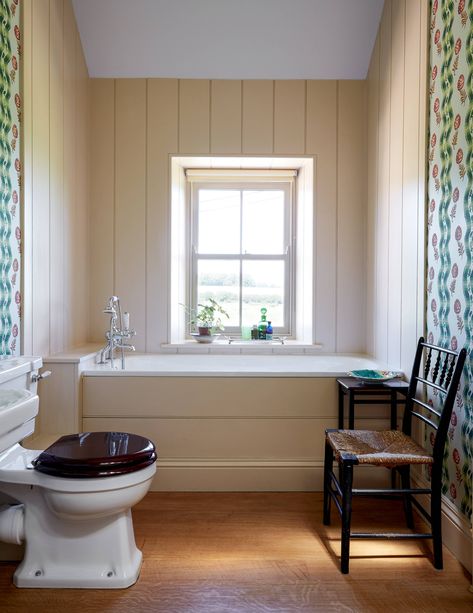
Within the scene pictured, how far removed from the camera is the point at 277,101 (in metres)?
3.16

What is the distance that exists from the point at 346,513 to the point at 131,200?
233cm

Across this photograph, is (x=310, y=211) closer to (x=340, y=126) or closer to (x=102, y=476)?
(x=340, y=126)

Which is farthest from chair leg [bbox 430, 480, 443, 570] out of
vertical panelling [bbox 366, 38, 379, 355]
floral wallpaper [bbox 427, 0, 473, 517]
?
vertical panelling [bbox 366, 38, 379, 355]

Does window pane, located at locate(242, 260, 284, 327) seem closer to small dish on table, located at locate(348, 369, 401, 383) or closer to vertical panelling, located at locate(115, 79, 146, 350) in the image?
vertical panelling, located at locate(115, 79, 146, 350)

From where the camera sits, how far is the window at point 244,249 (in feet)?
11.8

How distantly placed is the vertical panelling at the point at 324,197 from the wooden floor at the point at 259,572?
1303mm

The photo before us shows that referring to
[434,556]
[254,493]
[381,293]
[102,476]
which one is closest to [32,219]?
[102,476]

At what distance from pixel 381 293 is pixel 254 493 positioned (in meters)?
1.35

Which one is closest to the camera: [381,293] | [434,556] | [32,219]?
[434,556]

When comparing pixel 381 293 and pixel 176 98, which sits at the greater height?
pixel 176 98

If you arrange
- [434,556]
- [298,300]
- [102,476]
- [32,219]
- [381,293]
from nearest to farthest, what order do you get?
[102,476] → [434,556] → [32,219] → [381,293] → [298,300]

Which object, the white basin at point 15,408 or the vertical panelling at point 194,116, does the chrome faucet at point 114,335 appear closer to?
the white basin at point 15,408

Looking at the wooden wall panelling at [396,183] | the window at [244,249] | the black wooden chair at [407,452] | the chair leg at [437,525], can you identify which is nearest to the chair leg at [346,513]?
the black wooden chair at [407,452]

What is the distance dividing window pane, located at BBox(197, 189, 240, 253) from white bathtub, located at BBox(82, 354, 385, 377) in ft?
2.86
